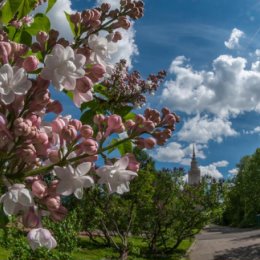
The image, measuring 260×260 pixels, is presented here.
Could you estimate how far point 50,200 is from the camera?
118 centimetres

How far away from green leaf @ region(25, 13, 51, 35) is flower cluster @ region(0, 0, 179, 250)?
0.15 meters

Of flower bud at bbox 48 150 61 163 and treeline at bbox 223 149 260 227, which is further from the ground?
treeline at bbox 223 149 260 227

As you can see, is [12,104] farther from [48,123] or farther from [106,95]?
[106,95]

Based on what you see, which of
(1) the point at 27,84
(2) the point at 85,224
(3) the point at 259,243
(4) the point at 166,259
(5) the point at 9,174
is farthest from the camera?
(3) the point at 259,243

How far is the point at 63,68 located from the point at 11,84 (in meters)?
0.14

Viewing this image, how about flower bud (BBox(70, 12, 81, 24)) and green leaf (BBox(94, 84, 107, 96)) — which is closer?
flower bud (BBox(70, 12, 81, 24))

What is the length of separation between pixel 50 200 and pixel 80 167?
0.11 metres

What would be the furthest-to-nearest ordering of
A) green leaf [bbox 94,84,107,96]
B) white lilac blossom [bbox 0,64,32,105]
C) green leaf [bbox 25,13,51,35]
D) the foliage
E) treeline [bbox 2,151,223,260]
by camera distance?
treeline [bbox 2,151,223,260] < the foliage < green leaf [bbox 94,84,107,96] < green leaf [bbox 25,13,51,35] < white lilac blossom [bbox 0,64,32,105]

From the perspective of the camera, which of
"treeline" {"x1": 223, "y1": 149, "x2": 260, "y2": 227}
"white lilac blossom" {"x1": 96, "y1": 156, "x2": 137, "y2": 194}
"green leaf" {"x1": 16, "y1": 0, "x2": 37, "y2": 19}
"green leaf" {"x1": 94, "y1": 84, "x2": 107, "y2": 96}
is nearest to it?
"white lilac blossom" {"x1": 96, "y1": 156, "x2": 137, "y2": 194}

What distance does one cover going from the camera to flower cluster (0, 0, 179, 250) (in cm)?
114

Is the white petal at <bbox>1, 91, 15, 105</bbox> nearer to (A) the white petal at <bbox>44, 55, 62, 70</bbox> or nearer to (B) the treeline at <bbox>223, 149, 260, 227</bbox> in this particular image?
(A) the white petal at <bbox>44, 55, 62, 70</bbox>

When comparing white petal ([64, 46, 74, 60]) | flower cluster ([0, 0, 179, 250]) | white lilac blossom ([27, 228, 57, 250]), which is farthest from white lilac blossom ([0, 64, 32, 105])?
white lilac blossom ([27, 228, 57, 250])

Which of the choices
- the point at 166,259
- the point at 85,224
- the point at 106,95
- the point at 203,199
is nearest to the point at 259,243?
the point at 203,199

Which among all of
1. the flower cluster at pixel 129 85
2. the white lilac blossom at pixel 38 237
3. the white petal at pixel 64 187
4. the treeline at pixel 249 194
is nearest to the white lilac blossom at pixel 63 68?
the white petal at pixel 64 187
